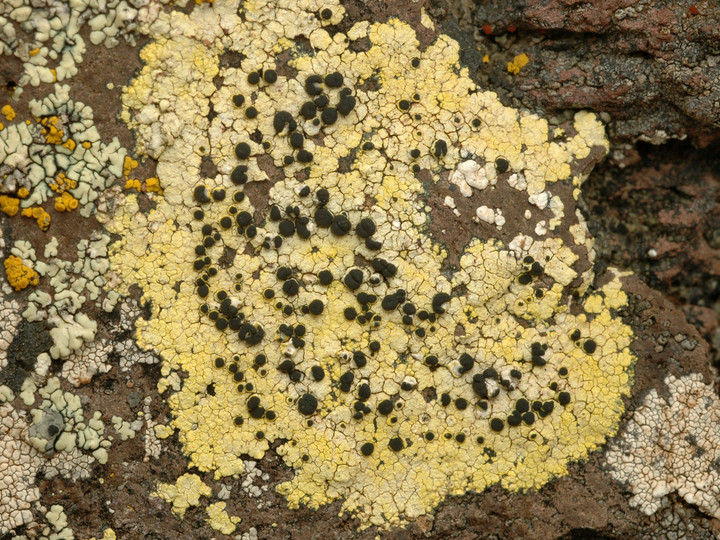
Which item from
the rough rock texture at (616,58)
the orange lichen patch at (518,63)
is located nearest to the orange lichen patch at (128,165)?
the rough rock texture at (616,58)

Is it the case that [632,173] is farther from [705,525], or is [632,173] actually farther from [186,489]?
[186,489]

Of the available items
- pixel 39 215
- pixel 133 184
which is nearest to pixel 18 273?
pixel 39 215

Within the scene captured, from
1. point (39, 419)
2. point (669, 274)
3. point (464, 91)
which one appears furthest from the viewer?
point (669, 274)

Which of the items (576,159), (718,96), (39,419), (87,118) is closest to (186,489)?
(39,419)

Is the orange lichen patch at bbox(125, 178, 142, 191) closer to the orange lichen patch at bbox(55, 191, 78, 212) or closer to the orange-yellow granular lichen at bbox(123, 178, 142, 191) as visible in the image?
the orange-yellow granular lichen at bbox(123, 178, 142, 191)

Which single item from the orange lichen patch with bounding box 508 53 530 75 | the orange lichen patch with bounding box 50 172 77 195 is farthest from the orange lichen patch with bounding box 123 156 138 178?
the orange lichen patch with bounding box 508 53 530 75

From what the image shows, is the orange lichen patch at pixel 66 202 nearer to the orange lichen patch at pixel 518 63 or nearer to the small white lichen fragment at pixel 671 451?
the orange lichen patch at pixel 518 63

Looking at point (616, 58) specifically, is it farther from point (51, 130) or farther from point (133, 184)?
point (51, 130)
